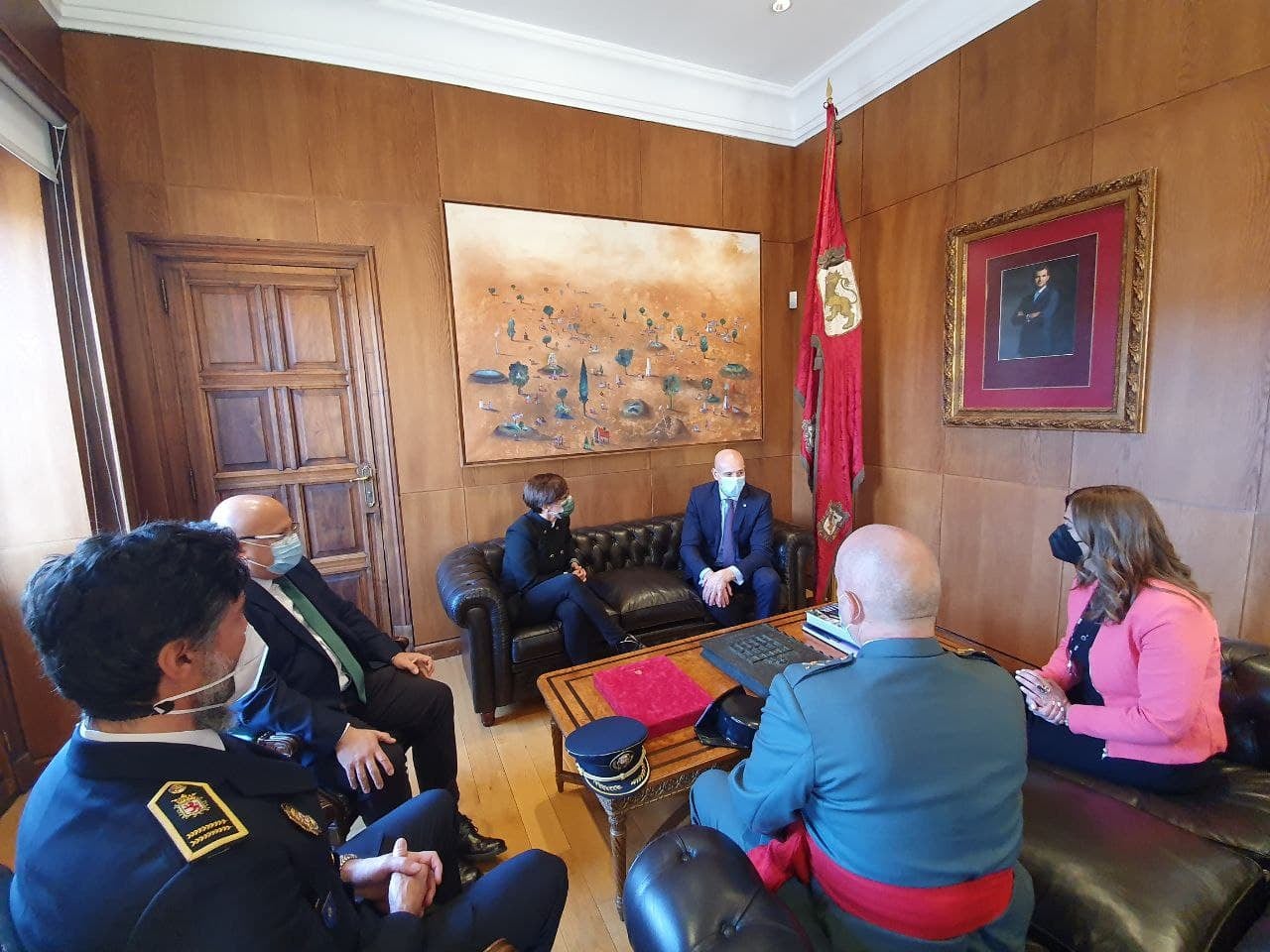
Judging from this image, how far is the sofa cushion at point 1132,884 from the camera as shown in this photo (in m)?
1.05

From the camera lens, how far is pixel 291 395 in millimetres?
2994

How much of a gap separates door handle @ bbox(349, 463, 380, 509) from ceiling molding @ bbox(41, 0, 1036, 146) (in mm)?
2083

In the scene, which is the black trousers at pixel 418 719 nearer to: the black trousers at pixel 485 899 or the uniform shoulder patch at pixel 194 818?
the black trousers at pixel 485 899

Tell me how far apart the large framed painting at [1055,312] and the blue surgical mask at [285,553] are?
321 cm

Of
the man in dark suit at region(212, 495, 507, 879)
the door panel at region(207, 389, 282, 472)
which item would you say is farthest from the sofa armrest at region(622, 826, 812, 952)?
the door panel at region(207, 389, 282, 472)

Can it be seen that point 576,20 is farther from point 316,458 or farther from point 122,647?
point 122,647

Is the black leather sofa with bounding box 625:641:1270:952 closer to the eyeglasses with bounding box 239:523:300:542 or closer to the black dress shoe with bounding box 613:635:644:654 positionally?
the eyeglasses with bounding box 239:523:300:542

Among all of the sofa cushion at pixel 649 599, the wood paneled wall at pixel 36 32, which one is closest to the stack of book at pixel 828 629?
the sofa cushion at pixel 649 599

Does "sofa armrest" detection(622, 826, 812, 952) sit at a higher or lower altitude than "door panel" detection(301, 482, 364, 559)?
lower

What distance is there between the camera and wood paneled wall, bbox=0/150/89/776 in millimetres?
2100

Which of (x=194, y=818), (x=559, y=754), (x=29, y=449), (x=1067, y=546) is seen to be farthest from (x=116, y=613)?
(x=1067, y=546)

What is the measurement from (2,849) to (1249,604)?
4.58 m

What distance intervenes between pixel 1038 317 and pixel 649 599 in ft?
7.79

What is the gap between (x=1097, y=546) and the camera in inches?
60.1
